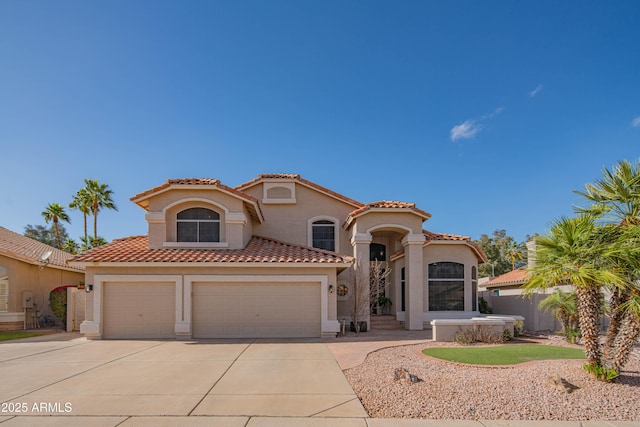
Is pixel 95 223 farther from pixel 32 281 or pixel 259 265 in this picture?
pixel 259 265

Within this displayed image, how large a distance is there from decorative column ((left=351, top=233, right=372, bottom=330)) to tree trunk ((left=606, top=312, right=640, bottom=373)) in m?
9.74

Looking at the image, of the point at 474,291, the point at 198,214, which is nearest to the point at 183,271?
the point at 198,214

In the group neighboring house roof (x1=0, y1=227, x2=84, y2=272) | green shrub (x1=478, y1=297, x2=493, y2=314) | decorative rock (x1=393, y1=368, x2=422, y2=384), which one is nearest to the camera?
decorative rock (x1=393, y1=368, x2=422, y2=384)

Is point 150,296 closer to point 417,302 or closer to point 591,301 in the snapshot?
point 417,302

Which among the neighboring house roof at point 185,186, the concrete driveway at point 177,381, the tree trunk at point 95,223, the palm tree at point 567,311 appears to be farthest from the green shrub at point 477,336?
the tree trunk at point 95,223

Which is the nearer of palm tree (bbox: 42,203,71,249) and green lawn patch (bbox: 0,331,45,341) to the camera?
green lawn patch (bbox: 0,331,45,341)

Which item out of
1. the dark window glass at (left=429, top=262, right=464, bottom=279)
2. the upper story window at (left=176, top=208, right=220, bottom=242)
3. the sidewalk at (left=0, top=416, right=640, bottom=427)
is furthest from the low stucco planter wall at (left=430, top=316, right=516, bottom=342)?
the upper story window at (left=176, top=208, right=220, bottom=242)

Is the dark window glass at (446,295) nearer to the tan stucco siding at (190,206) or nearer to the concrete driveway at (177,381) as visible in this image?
the concrete driveway at (177,381)

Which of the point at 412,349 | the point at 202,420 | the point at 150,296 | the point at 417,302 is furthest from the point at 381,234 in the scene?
the point at 202,420

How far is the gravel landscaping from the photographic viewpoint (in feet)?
21.1

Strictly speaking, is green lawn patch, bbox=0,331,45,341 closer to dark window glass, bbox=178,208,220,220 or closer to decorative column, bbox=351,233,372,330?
dark window glass, bbox=178,208,220,220

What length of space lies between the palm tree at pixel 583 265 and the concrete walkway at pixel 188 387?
2.23 m

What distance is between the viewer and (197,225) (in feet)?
55.1

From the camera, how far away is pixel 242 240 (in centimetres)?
1677
